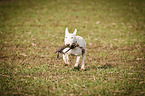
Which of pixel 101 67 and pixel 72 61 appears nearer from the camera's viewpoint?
pixel 101 67

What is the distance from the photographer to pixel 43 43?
27.0ft

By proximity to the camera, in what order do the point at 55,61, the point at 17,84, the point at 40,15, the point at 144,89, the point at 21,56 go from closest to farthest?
the point at 144,89
the point at 17,84
the point at 55,61
the point at 21,56
the point at 40,15

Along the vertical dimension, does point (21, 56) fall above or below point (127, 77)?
above

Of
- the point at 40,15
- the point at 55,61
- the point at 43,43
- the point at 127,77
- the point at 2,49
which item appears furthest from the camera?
the point at 40,15

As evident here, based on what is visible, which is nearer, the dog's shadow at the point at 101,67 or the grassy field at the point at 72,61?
the grassy field at the point at 72,61

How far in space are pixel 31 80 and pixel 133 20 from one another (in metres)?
10.2

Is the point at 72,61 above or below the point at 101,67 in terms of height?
above

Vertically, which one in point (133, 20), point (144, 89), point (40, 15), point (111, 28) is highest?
point (40, 15)

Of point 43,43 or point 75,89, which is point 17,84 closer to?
point 75,89

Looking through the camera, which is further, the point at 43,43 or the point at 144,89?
the point at 43,43

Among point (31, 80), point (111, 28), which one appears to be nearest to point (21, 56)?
point (31, 80)

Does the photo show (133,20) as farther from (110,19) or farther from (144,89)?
(144,89)

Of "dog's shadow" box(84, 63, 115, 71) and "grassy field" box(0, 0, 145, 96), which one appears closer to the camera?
"grassy field" box(0, 0, 145, 96)

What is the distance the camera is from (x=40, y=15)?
1481cm
